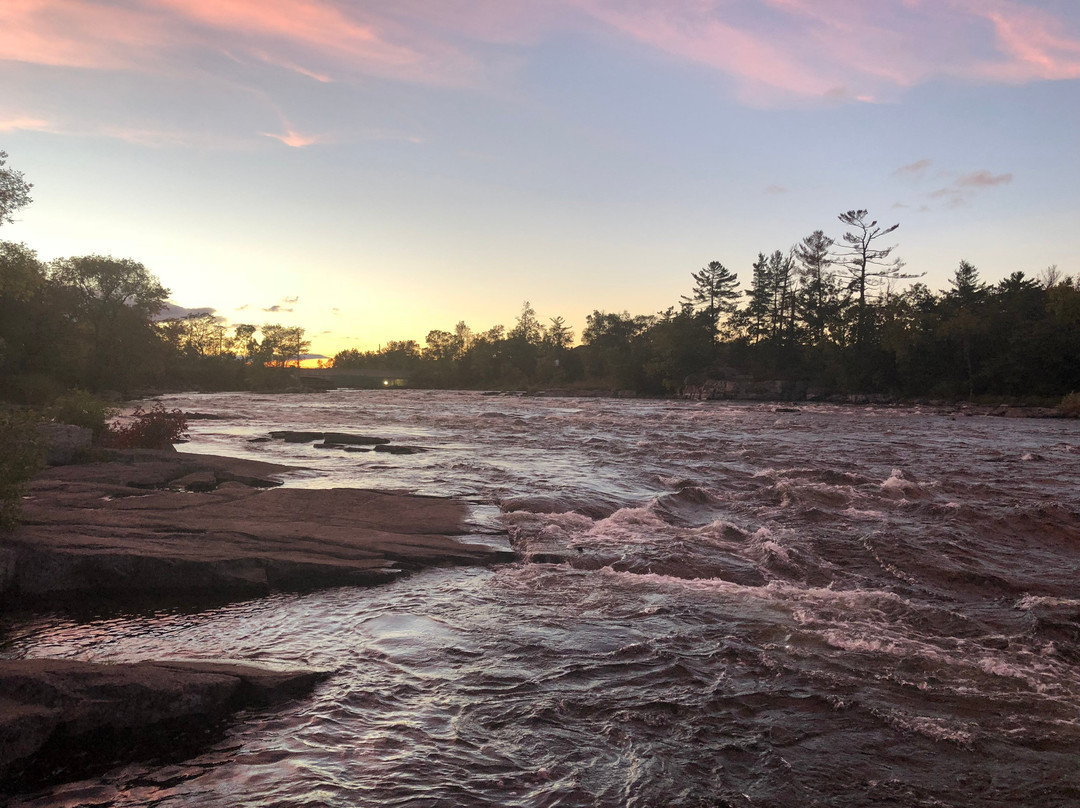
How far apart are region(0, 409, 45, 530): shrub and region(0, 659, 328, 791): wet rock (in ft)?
12.5

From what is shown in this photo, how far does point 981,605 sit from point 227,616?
8.87 m

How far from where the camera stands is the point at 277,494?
1241 cm

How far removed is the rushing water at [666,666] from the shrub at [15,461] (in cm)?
188

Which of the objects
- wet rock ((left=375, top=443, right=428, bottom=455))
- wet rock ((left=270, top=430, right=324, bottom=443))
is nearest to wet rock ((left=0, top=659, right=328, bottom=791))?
wet rock ((left=375, top=443, right=428, bottom=455))

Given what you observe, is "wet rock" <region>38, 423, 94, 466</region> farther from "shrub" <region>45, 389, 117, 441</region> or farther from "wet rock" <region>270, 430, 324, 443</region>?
"wet rock" <region>270, 430, 324, 443</region>

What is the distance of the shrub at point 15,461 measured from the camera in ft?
24.7

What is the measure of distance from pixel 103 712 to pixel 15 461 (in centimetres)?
507

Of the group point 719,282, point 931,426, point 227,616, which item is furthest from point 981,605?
point 719,282

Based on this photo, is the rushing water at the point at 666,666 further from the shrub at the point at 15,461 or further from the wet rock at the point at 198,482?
the wet rock at the point at 198,482

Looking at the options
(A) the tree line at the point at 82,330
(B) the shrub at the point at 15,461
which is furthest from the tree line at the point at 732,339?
(B) the shrub at the point at 15,461

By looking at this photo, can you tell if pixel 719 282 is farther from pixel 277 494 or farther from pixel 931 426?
pixel 277 494

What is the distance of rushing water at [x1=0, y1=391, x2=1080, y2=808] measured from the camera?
4.06 m

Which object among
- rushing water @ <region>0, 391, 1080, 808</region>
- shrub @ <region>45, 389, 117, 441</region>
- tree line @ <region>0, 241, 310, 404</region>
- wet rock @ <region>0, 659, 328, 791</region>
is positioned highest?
tree line @ <region>0, 241, 310, 404</region>

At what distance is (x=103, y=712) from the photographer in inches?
171
